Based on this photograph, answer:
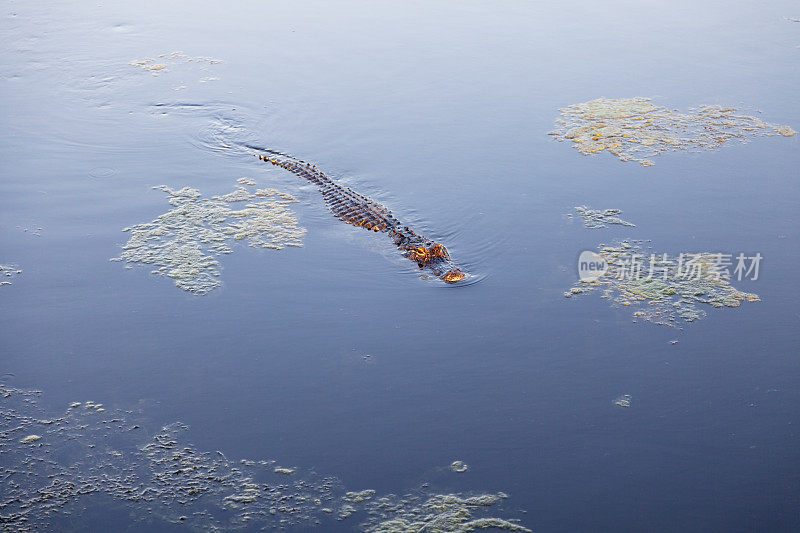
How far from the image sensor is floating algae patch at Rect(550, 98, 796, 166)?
475 inches

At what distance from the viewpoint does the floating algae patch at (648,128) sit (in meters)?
12.1

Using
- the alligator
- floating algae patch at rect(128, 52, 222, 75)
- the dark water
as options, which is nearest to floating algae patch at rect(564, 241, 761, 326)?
the dark water

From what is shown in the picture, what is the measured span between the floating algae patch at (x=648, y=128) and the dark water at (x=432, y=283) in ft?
1.06

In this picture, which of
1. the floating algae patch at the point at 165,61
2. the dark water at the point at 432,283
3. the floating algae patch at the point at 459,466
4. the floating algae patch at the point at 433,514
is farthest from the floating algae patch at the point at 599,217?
the floating algae patch at the point at 165,61

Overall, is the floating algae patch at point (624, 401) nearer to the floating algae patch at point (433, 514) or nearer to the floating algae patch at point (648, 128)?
the floating algae patch at point (433, 514)

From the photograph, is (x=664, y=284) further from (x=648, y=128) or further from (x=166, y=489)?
(x=166, y=489)

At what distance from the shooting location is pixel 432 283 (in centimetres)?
891

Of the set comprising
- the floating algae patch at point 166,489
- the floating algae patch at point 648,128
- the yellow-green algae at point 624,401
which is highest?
the floating algae patch at point 648,128

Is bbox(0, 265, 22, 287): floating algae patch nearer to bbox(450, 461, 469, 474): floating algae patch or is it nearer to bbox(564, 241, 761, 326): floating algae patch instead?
A: bbox(450, 461, 469, 474): floating algae patch

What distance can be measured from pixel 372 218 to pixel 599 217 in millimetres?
3073

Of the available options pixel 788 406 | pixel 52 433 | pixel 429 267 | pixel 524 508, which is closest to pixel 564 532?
pixel 524 508

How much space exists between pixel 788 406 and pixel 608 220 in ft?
12.1

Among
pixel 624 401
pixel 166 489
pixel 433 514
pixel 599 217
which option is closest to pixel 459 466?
pixel 433 514

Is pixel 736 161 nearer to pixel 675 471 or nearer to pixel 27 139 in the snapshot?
pixel 675 471
